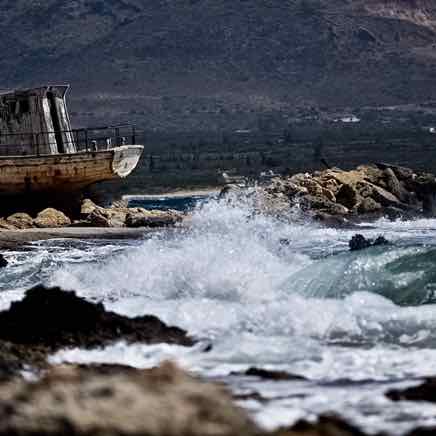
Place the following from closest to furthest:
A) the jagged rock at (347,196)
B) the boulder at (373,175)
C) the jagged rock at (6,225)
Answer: the jagged rock at (6,225) → the jagged rock at (347,196) → the boulder at (373,175)

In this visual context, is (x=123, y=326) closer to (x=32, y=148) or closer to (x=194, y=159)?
(x=32, y=148)

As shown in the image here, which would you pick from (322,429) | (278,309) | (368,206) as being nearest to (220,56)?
(368,206)

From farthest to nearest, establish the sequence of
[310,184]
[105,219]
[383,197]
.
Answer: [310,184], [383,197], [105,219]

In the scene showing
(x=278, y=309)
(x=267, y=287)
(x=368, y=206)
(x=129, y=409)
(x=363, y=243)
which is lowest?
(x=368, y=206)

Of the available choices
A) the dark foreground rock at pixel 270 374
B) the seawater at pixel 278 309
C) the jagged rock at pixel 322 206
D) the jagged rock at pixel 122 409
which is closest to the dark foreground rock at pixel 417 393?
the seawater at pixel 278 309

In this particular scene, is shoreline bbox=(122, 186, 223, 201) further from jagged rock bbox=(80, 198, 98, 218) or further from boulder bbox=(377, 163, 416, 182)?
Result: jagged rock bbox=(80, 198, 98, 218)

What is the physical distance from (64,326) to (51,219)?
52.3 feet

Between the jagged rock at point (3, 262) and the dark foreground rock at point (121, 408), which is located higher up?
the dark foreground rock at point (121, 408)

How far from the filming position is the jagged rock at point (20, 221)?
2566 cm

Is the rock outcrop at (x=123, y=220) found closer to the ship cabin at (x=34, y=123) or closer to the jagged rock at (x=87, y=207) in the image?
the jagged rock at (x=87, y=207)

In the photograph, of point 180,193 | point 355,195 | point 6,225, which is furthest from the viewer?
point 180,193

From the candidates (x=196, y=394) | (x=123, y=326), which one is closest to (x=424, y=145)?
(x=123, y=326)

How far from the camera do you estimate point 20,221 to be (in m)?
25.9

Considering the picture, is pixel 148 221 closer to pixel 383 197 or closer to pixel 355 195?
pixel 355 195
